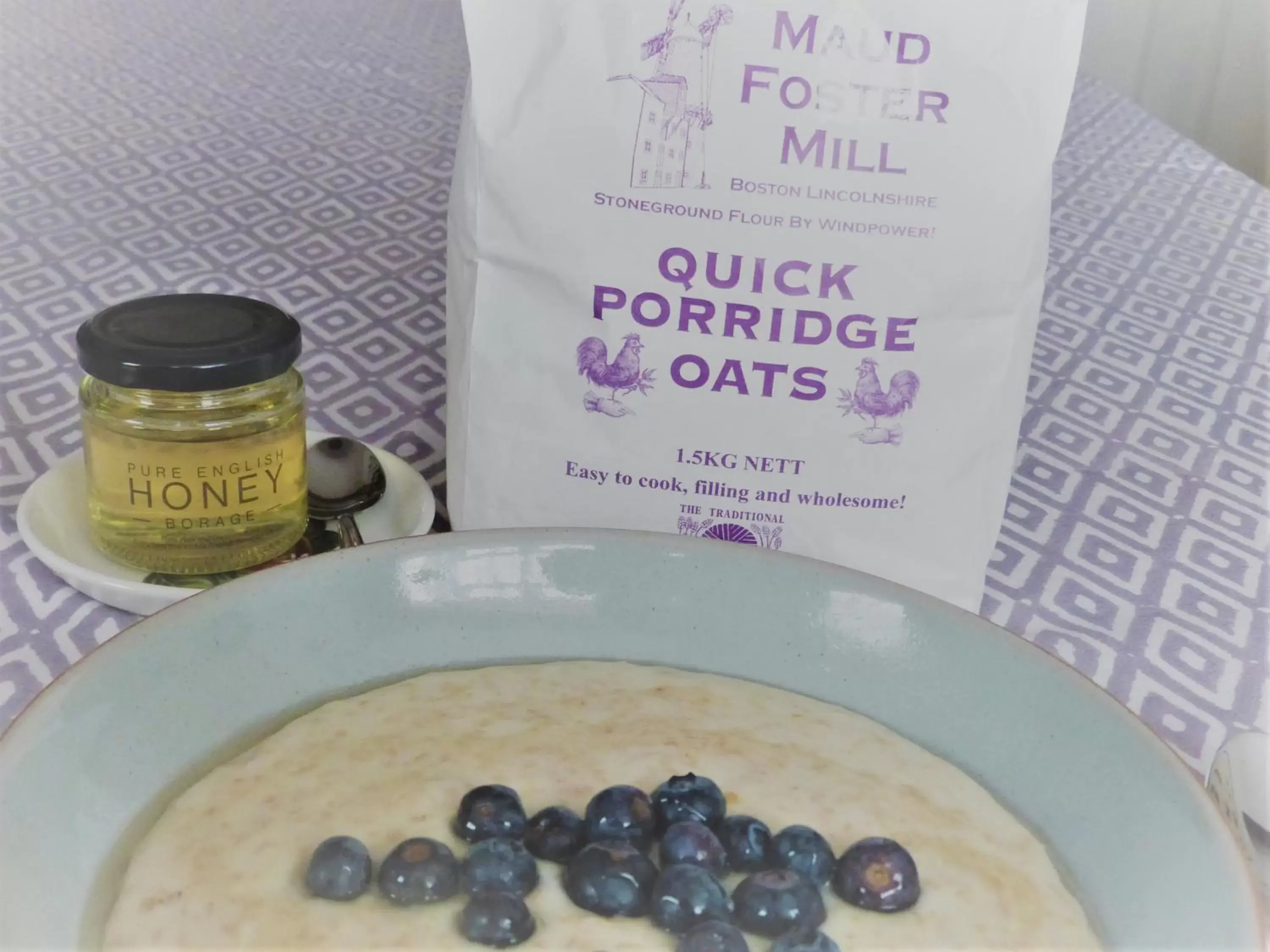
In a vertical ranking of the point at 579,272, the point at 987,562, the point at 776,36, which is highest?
the point at 776,36

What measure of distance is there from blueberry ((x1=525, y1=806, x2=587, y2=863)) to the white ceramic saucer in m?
0.23

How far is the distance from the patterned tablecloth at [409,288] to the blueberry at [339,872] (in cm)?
22

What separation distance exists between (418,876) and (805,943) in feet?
0.55

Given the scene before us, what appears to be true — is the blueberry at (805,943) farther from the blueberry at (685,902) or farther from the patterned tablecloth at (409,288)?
the patterned tablecloth at (409,288)

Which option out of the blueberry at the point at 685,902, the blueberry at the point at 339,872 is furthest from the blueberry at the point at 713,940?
the blueberry at the point at 339,872

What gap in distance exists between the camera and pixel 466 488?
2.81 feet

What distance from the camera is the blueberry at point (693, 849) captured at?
0.57m

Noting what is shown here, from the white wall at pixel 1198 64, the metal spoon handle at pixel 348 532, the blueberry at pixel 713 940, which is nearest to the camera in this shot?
the blueberry at pixel 713 940

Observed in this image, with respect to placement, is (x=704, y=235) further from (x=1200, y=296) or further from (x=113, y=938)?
(x=1200, y=296)

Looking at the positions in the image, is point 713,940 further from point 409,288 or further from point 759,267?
point 409,288

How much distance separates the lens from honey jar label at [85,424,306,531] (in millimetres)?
747

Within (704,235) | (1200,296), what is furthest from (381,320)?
(1200,296)

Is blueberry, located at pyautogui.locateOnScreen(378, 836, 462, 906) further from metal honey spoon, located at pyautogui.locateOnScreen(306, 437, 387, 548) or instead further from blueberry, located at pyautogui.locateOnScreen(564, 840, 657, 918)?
metal honey spoon, located at pyautogui.locateOnScreen(306, 437, 387, 548)

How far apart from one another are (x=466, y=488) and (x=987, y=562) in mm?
360
